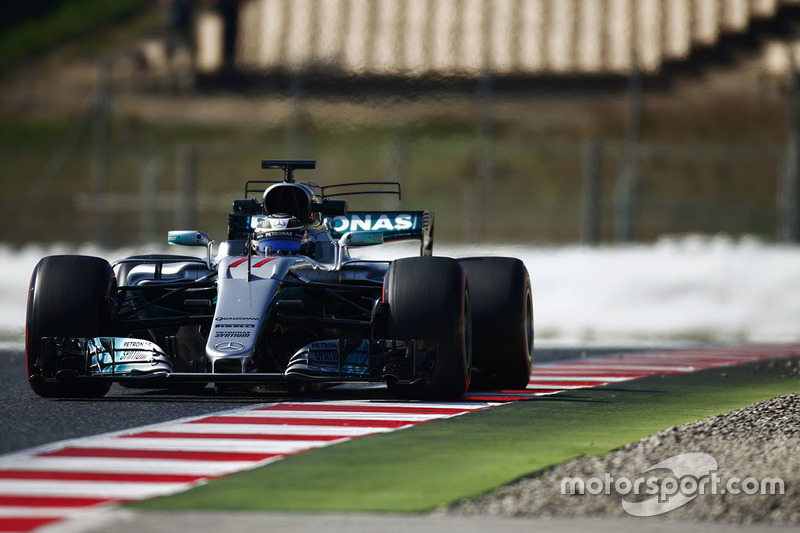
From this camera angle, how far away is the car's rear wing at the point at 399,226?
42.2 ft

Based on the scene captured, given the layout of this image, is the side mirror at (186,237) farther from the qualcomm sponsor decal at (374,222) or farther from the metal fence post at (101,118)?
the metal fence post at (101,118)

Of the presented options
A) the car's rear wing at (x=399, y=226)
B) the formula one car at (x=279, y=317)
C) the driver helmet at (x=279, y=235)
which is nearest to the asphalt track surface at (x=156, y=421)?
the formula one car at (x=279, y=317)

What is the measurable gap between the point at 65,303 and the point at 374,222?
3.08m

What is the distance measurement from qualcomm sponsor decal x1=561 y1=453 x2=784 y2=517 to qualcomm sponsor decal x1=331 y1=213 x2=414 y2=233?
5682mm

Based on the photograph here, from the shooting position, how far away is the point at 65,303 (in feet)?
35.6

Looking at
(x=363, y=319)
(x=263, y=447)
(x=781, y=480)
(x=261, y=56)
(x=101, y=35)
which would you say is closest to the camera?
(x=781, y=480)

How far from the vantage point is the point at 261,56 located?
3359cm

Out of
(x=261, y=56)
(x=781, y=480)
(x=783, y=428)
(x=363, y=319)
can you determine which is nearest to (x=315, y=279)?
(x=363, y=319)

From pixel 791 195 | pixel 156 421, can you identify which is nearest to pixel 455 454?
pixel 156 421

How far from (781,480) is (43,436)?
12.9 ft

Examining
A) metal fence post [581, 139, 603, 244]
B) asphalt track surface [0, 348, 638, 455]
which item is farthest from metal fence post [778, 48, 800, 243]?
asphalt track surface [0, 348, 638, 455]

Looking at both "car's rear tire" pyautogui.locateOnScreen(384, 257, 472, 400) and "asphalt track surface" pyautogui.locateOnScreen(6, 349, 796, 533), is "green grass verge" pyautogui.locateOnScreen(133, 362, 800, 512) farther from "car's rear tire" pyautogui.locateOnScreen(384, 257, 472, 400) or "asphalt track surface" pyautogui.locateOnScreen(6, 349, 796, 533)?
"car's rear tire" pyautogui.locateOnScreen(384, 257, 472, 400)

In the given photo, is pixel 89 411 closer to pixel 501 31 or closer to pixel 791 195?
pixel 791 195

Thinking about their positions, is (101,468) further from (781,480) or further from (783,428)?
(783,428)
